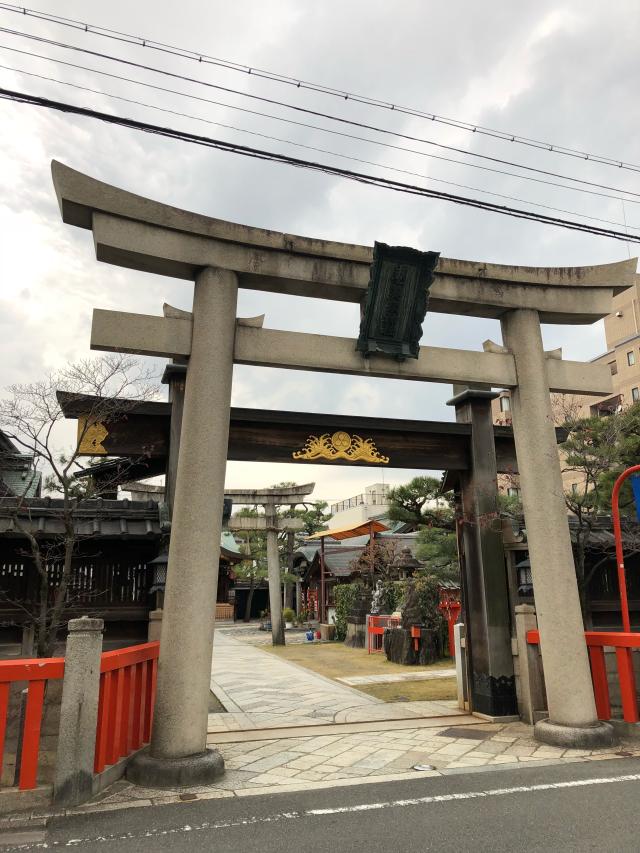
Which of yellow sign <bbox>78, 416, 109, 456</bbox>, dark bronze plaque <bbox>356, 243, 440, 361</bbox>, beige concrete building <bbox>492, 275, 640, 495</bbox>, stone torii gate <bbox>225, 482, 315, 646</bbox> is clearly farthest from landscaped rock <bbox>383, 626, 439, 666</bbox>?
beige concrete building <bbox>492, 275, 640, 495</bbox>

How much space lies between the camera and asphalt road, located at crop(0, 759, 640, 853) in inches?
158

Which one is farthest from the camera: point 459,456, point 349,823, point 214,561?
point 459,456

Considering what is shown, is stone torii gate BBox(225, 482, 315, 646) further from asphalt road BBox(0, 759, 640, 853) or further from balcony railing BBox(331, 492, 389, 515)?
balcony railing BBox(331, 492, 389, 515)

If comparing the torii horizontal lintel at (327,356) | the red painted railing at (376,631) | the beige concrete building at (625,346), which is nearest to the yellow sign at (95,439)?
the torii horizontal lintel at (327,356)

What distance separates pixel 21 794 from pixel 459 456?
692 cm

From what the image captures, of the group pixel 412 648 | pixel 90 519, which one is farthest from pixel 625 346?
pixel 90 519

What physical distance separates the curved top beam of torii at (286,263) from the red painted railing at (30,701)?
4212 millimetres

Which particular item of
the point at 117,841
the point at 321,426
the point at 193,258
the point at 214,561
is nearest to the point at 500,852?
the point at 117,841

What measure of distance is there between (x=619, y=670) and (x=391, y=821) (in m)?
3.85

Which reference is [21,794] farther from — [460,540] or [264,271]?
[460,540]

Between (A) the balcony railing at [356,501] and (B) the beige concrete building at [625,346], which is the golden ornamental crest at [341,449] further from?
(A) the balcony railing at [356,501]

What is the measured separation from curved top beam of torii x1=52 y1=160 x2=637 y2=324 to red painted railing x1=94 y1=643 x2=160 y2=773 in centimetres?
424

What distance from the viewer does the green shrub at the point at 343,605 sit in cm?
2144

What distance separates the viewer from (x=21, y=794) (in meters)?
4.65
